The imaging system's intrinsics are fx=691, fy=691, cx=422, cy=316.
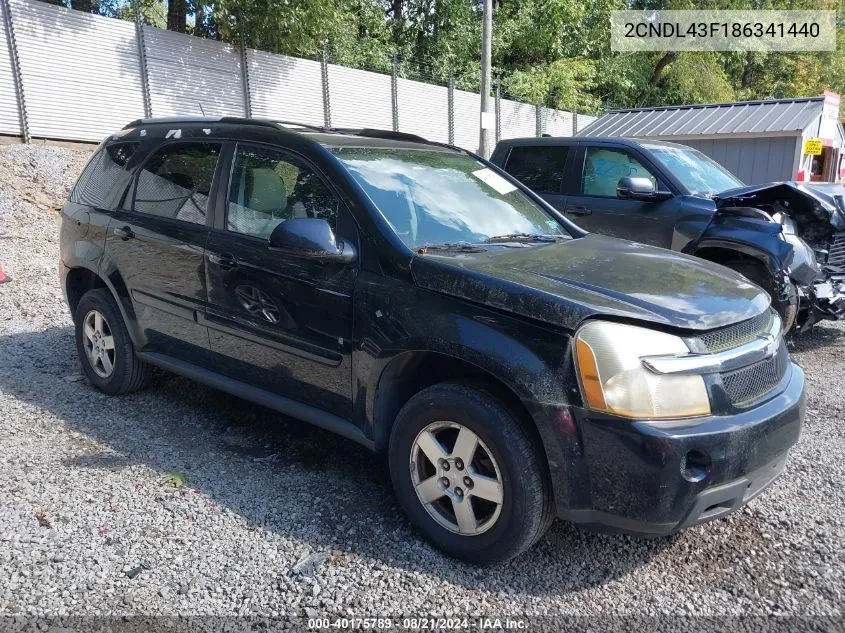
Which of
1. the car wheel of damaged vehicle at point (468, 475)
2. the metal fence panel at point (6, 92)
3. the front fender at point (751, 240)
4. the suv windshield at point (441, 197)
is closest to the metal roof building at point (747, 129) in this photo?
the front fender at point (751, 240)

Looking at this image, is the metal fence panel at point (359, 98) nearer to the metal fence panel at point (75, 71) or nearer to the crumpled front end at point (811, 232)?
the metal fence panel at point (75, 71)

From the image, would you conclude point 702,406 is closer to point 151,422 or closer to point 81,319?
point 151,422

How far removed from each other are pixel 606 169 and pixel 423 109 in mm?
14907

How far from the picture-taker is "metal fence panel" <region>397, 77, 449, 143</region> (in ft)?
Result: 66.9

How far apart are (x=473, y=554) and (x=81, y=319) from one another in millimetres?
3454

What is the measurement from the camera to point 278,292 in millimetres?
3475

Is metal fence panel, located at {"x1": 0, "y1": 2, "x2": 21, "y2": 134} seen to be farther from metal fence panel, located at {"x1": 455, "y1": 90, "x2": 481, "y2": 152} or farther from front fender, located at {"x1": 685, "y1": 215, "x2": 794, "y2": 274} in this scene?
metal fence panel, located at {"x1": 455, "y1": 90, "x2": 481, "y2": 152}

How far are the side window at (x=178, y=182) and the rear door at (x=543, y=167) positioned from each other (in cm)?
417

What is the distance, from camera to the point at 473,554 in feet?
9.38

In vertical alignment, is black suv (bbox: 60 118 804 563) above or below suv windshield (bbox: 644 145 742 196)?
below

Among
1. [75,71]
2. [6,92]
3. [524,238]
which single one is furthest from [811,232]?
[75,71]

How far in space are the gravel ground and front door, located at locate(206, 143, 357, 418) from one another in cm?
53

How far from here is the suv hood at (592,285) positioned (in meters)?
2.62

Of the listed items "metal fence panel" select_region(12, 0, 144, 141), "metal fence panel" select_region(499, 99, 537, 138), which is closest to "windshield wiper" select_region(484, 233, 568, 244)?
"metal fence panel" select_region(12, 0, 144, 141)
